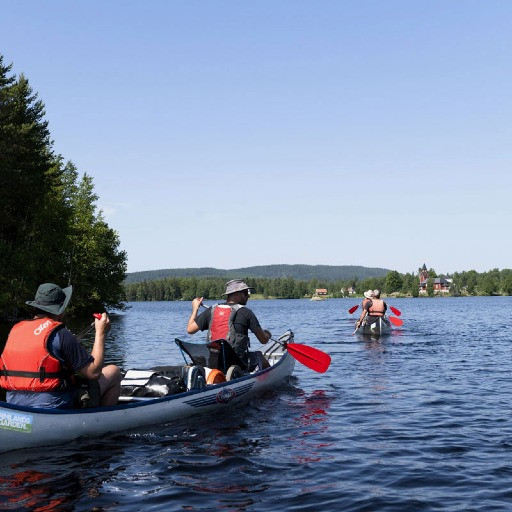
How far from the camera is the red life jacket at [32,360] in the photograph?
290 inches

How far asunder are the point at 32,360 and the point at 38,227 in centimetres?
3346

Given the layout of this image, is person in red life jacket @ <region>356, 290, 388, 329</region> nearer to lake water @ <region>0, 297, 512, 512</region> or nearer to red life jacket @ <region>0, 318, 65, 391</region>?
lake water @ <region>0, 297, 512, 512</region>

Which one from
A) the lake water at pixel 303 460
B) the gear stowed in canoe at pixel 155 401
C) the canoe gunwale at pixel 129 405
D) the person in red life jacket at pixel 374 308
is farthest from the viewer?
the person in red life jacket at pixel 374 308

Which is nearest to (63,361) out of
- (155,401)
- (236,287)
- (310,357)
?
(155,401)

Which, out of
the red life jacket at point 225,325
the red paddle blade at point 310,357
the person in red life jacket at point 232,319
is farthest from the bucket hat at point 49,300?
the red paddle blade at point 310,357

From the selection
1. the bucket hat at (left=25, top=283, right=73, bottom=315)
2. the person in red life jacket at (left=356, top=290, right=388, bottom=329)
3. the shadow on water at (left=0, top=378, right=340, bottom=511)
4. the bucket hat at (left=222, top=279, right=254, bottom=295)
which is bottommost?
the shadow on water at (left=0, top=378, right=340, bottom=511)

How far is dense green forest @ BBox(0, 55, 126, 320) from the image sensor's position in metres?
30.8

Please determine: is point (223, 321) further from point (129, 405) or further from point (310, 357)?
point (310, 357)

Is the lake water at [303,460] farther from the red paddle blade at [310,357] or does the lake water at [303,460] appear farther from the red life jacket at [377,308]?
the red life jacket at [377,308]

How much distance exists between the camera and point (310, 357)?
49.2 ft

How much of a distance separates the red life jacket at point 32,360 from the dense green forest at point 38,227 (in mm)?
21244

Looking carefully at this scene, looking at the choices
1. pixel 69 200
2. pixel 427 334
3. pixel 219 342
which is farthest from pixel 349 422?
pixel 69 200

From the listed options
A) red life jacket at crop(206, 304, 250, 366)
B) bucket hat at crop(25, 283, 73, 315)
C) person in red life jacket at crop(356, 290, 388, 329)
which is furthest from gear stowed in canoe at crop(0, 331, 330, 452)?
person in red life jacket at crop(356, 290, 388, 329)

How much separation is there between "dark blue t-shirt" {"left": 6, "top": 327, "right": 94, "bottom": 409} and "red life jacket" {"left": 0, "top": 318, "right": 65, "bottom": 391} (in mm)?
77
